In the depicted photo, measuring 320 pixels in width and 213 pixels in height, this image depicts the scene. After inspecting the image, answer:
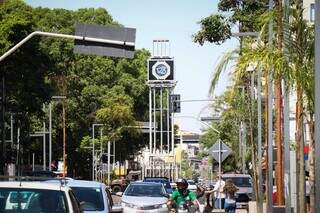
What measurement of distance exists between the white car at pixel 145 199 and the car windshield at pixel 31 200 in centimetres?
1393

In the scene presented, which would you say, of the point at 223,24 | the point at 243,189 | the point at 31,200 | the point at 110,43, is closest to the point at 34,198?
the point at 31,200

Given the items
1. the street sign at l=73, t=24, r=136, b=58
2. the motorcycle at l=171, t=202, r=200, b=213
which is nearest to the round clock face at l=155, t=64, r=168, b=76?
the street sign at l=73, t=24, r=136, b=58

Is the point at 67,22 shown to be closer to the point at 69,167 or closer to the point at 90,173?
the point at 69,167

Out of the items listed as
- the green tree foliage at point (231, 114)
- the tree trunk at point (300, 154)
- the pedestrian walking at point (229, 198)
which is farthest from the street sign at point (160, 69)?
the tree trunk at point (300, 154)

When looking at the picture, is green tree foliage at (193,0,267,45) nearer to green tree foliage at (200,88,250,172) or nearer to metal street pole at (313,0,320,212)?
green tree foliage at (200,88,250,172)

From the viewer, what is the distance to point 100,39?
77.9ft

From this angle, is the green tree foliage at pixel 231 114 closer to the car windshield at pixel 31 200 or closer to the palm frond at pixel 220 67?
the palm frond at pixel 220 67

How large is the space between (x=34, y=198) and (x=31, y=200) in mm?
47

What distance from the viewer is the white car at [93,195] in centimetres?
1504

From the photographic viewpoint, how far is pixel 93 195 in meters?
15.4

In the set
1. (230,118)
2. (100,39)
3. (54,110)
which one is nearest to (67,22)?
(54,110)

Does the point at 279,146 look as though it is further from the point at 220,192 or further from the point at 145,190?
the point at 145,190

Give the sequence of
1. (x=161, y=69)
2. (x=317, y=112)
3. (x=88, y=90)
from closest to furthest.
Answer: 1. (x=317, y=112)
2. (x=88, y=90)
3. (x=161, y=69)

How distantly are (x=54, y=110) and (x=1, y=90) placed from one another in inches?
1327
